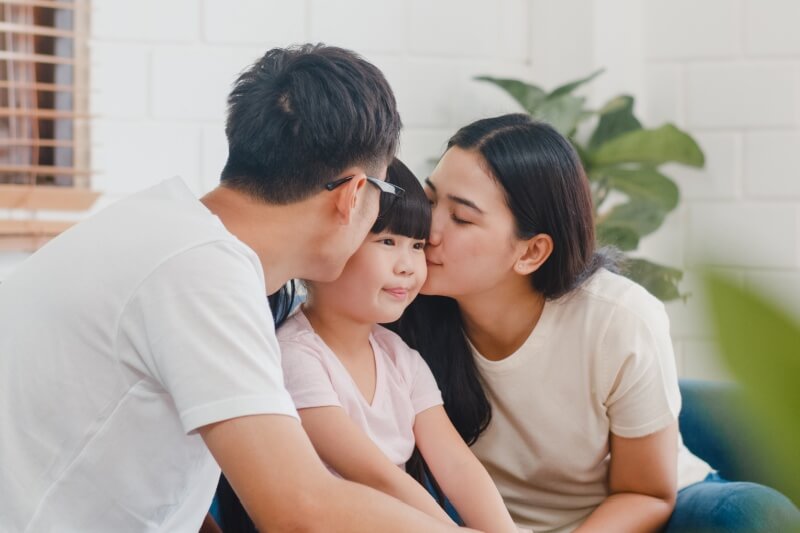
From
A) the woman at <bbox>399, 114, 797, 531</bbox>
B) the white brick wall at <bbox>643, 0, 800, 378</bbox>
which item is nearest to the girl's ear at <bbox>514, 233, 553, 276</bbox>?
the woman at <bbox>399, 114, 797, 531</bbox>

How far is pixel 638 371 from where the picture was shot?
58.9 inches

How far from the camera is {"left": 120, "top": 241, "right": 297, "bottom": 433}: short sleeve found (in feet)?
3.11

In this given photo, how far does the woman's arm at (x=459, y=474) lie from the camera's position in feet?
4.62

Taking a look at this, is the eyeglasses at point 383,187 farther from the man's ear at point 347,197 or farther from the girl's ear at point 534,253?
the girl's ear at point 534,253

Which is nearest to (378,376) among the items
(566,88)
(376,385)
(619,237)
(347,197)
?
(376,385)

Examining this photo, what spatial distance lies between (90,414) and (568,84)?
5.50 feet

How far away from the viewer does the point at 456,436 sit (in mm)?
1501

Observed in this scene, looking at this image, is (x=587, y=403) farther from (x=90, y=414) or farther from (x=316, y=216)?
(x=90, y=414)

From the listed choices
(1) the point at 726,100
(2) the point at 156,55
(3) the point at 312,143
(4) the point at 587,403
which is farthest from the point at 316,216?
(1) the point at 726,100

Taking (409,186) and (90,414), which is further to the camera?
(409,186)

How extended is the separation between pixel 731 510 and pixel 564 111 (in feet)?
4.02

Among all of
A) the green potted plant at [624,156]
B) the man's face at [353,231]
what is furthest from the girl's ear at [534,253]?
the green potted plant at [624,156]

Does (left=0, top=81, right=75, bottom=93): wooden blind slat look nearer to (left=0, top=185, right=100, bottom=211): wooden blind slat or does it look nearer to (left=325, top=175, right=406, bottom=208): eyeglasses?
(left=0, top=185, right=100, bottom=211): wooden blind slat

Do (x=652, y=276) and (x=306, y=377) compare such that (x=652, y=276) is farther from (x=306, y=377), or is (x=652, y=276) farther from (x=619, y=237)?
(x=306, y=377)
